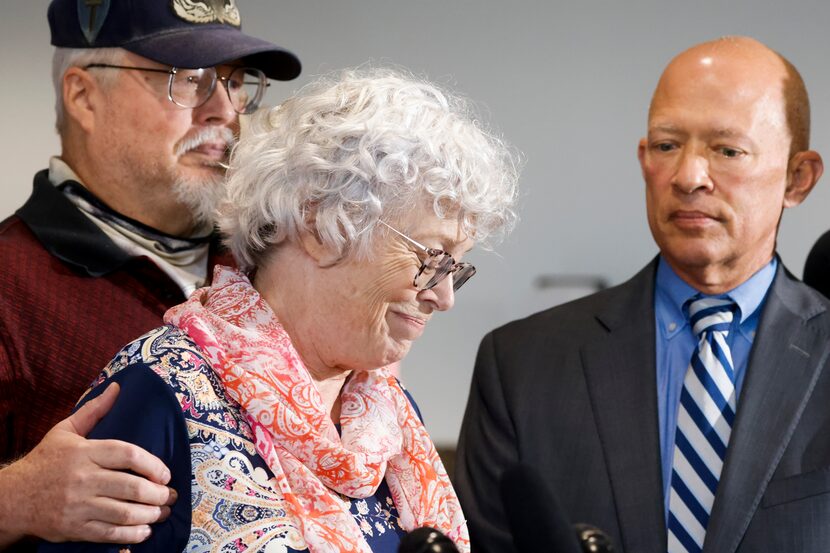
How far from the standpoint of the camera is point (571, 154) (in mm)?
3104

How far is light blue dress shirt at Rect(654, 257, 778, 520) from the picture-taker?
200 centimetres

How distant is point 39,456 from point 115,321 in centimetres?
40

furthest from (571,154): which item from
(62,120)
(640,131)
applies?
(62,120)

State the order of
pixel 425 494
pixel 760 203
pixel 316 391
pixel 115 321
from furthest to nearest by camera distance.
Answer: pixel 760 203 < pixel 115 321 < pixel 425 494 < pixel 316 391

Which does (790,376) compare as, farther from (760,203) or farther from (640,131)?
(640,131)

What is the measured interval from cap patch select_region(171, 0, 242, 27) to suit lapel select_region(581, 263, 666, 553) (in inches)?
34.5

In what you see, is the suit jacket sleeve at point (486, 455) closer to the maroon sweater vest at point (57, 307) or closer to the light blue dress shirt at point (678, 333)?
the light blue dress shirt at point (678, 333)

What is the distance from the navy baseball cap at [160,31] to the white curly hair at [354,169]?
345 mm

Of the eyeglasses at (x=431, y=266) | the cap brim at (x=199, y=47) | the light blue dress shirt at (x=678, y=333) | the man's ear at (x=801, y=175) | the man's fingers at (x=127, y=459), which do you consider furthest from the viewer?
the man's ear at (x=801, y=175)

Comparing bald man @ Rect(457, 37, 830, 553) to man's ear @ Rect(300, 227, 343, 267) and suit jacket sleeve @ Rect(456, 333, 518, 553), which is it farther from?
man's ear @ Rect(300, 227, 343, 267)

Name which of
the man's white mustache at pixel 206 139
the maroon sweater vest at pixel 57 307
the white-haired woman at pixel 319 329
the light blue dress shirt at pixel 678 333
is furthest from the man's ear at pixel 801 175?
the maroon sweater vest at pixel 57 307

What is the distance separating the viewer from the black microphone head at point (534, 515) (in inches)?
38.8

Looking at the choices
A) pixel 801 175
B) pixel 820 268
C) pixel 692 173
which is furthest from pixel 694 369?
pixel 820 268

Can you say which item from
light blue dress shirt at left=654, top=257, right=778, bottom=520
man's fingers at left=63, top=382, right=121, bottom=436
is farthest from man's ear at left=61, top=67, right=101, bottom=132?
light blue dress shirt at left=654, top=257, right=778, bottom=520
